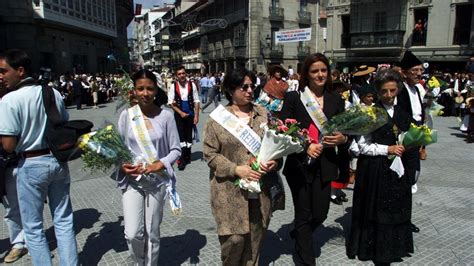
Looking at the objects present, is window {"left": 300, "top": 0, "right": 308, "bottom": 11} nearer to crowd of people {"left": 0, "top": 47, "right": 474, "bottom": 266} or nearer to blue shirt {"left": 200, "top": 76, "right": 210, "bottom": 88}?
blue shirt {"left": 200, "top": 76, "right": 210, "bottom": 88}

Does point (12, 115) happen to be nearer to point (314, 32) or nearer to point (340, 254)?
point (340, 254)

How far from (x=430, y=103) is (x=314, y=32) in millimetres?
38243

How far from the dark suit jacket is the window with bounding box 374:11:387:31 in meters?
29.6

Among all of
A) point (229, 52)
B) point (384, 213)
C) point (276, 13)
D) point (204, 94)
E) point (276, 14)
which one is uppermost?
point (276, 13)

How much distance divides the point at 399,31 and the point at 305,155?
1134 inches

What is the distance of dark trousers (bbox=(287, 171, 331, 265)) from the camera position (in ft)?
10.5

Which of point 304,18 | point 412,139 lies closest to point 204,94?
point 412,139

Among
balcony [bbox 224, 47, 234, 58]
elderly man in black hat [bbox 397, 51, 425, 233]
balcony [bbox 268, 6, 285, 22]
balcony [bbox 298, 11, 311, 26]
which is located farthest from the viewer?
balcony [bbox 224, 47, 234, 58]

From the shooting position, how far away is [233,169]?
2.65 meters

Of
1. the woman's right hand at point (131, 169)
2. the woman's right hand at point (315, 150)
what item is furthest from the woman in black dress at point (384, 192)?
the woman's right hand at point (131, 169)

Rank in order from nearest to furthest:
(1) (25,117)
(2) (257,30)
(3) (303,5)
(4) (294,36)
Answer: (1) (25,117)
(4) (294,36)
(2) (257,30)
(3) (303,5)

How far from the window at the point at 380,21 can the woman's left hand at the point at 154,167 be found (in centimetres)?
3061

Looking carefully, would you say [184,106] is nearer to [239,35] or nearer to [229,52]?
[239,35]

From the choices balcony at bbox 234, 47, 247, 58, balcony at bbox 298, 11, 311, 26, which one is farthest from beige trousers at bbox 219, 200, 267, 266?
balcony at bbox 298, 11, 311, 26
